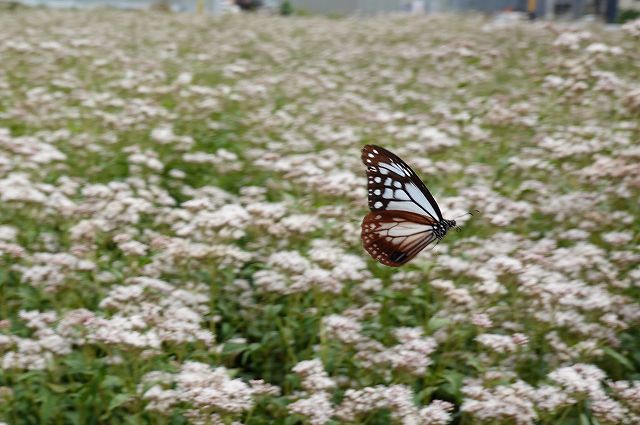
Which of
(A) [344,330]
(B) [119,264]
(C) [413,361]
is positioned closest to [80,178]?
(B) [119,264]

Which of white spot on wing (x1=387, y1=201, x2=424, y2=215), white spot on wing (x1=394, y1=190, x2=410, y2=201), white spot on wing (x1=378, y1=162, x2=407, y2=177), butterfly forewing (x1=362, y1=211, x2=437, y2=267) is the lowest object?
butterfly forewing (x1=362, y1=211, x2=437, y2=267)

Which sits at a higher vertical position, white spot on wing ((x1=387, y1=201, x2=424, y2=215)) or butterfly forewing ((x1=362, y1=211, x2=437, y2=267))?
white spot on wing ((x1=387, y1=201, x2=424, y2=215))

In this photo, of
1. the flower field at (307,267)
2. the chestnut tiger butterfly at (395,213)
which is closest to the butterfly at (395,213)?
the chestnut tiger butterfly at (395,213)

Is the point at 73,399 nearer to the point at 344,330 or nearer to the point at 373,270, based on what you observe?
the point at 344,330

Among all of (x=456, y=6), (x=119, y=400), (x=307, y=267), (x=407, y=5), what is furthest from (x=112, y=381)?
(x=456, y=6)

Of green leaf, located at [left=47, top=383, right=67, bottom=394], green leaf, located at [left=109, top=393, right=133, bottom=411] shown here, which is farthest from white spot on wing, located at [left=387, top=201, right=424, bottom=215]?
green leaf, located at [left=47, top=383, right=67, bottom=394]

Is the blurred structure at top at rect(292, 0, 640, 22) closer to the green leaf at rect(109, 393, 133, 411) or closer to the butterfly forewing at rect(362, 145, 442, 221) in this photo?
the butterfly forewing at rect(362, 145, 442, 221)

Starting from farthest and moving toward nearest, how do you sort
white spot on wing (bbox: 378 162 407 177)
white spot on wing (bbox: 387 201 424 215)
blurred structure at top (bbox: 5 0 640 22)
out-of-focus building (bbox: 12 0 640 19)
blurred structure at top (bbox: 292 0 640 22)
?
1. blurred structure at top (bbox: 292 0 640 22)
2. out-of-focus building (bbox: 12 0 640 19)
3. blurred structure at top (bbox: 5 0 640 22)
4. white spot on wing (bbox: 387 201 424 215)
5. white spot on wing (bbox: 378 162 407 177)
